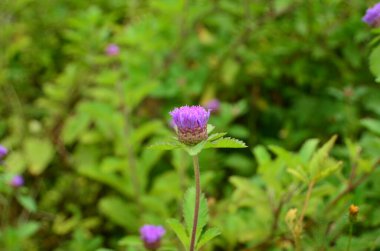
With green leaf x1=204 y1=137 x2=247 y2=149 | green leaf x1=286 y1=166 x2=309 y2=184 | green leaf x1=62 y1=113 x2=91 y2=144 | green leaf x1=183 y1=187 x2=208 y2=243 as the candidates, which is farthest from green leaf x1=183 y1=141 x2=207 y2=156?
green leaf x1=62 y1=113 x2=91 y2=144

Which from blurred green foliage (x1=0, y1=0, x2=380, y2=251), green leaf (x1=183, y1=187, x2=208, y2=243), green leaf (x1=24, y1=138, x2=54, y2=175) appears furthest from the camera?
green leaf (x1=24, y1=138, x2=54, y2=175)

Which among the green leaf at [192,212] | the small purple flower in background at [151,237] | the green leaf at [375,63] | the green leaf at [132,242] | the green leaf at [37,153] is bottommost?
the green leaf at [192,212]

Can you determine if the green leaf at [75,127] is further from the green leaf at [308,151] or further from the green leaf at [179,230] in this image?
the green leaf at [179,230]

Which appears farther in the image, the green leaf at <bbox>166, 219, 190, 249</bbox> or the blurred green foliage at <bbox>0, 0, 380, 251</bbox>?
the blurred green foliage at <bbox>0, 0, 380, 251</bbox>

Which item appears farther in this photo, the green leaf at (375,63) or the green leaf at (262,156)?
the green leaf at (262,156)

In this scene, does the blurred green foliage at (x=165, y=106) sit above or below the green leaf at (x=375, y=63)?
above

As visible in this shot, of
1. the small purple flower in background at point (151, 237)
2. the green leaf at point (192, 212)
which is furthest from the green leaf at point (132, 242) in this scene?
the green leaf at point (192, 212)

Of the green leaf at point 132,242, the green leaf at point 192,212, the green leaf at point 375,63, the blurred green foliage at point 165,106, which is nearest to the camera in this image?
the green leaf at point 192,212

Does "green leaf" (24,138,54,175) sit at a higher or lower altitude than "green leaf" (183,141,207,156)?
higher

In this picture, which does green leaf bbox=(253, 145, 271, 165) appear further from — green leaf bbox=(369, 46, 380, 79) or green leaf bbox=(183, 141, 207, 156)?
green leaf bbox=(183, 141, 207, 156)
